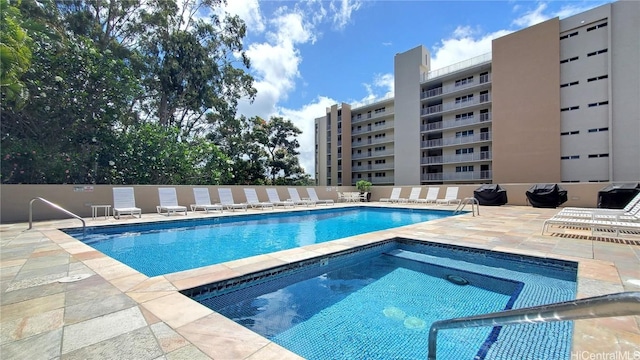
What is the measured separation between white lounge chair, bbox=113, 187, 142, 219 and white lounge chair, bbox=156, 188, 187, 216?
2.77 ft

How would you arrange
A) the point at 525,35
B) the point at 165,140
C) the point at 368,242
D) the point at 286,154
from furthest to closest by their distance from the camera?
the point at 286,154 < the point at 525,35 < the point at 165,140 < the point at 368,242

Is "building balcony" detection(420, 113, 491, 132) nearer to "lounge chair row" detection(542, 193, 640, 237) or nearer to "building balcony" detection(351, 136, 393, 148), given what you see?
"building balcony" detection(351, 136, 393, 148)

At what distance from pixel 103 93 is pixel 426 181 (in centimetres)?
2702

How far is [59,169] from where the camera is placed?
11578 millimetres

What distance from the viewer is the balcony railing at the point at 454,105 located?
2511 cm

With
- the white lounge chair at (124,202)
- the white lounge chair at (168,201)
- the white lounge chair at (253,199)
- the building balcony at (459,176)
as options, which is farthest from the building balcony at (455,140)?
the white lounge chair at (124,202)

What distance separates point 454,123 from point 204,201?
2479cm

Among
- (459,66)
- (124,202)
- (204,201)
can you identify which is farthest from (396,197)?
(459,66)

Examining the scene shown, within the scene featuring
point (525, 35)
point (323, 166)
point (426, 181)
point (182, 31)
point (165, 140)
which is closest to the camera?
point (165, 140)

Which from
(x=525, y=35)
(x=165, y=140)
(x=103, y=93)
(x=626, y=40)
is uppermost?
(x=525, y=35)

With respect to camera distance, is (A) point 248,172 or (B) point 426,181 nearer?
(A) point 248,172

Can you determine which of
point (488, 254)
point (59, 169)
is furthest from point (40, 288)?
point (59, 169)

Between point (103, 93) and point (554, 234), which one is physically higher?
point (103, 93)

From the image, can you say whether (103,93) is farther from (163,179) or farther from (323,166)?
(323,166)
